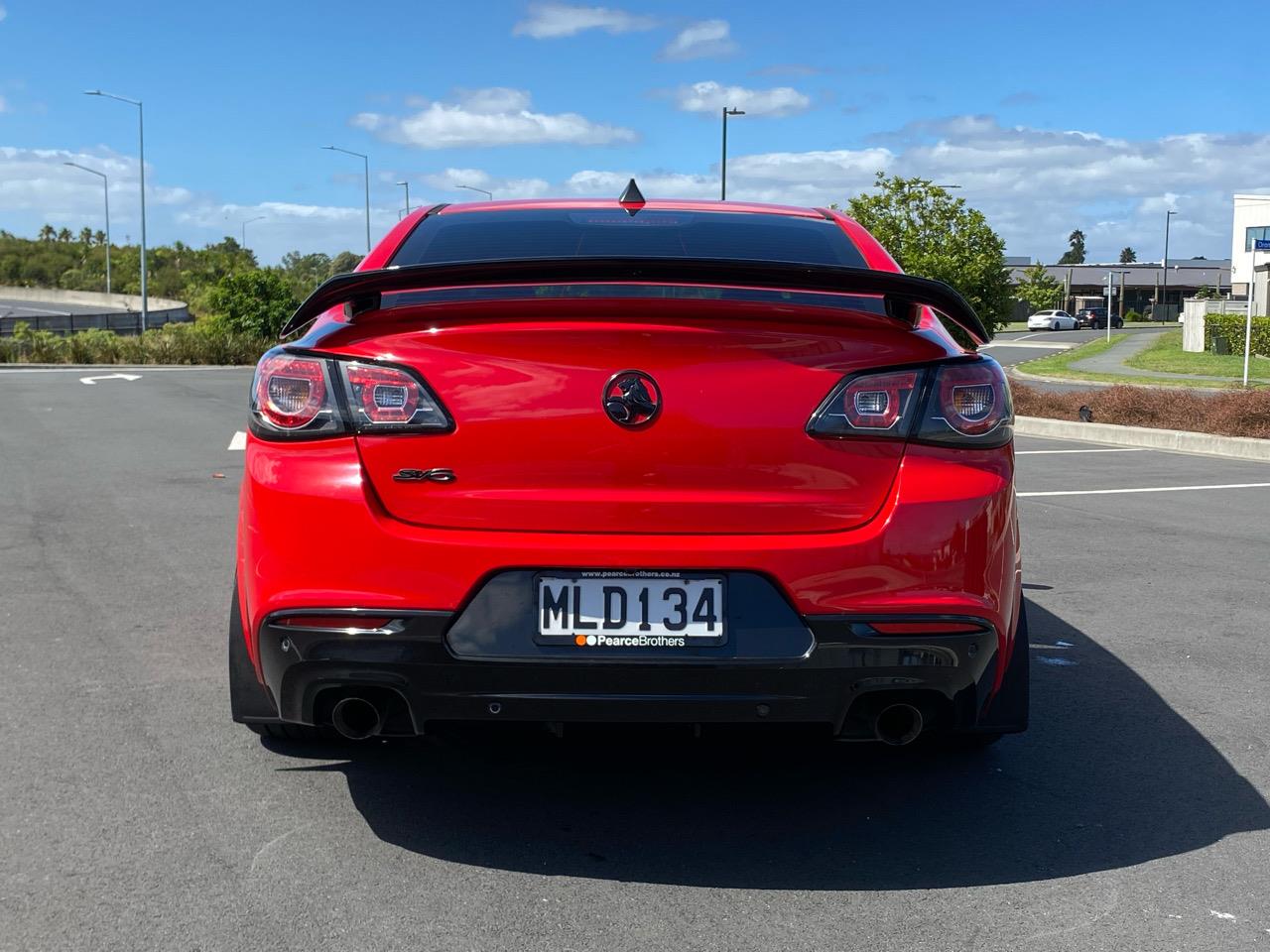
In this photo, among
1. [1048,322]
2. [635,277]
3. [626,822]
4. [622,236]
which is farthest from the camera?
[1048,322]

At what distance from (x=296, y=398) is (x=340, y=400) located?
13cm

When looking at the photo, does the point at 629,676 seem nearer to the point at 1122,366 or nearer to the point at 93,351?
the point at 93,351

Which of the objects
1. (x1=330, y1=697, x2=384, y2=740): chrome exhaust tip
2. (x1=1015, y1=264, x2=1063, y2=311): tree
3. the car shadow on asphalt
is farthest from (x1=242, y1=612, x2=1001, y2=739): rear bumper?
(x1=1015, y1=264, x2=1063, y2=311): tree

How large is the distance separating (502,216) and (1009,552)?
1.96 meters

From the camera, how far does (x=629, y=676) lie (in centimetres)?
313

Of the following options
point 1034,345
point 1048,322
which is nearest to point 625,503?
point 1034,345

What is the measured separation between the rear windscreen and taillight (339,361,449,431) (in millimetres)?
833

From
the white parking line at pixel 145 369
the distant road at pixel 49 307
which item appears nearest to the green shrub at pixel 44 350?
the white parking line at pixel 145 369

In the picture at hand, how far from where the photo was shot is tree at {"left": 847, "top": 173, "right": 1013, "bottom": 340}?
29703 mm

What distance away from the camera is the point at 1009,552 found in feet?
11.1

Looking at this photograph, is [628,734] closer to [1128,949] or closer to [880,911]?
[880,911]

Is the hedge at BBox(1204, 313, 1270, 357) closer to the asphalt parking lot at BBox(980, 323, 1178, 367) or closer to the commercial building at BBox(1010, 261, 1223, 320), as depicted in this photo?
the asphalt parking lot at BBox(980, 323, 1178, 367)

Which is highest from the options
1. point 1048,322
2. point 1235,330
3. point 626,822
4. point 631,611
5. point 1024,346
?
point 1048,322

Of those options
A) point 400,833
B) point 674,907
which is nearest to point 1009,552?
point 674,907
